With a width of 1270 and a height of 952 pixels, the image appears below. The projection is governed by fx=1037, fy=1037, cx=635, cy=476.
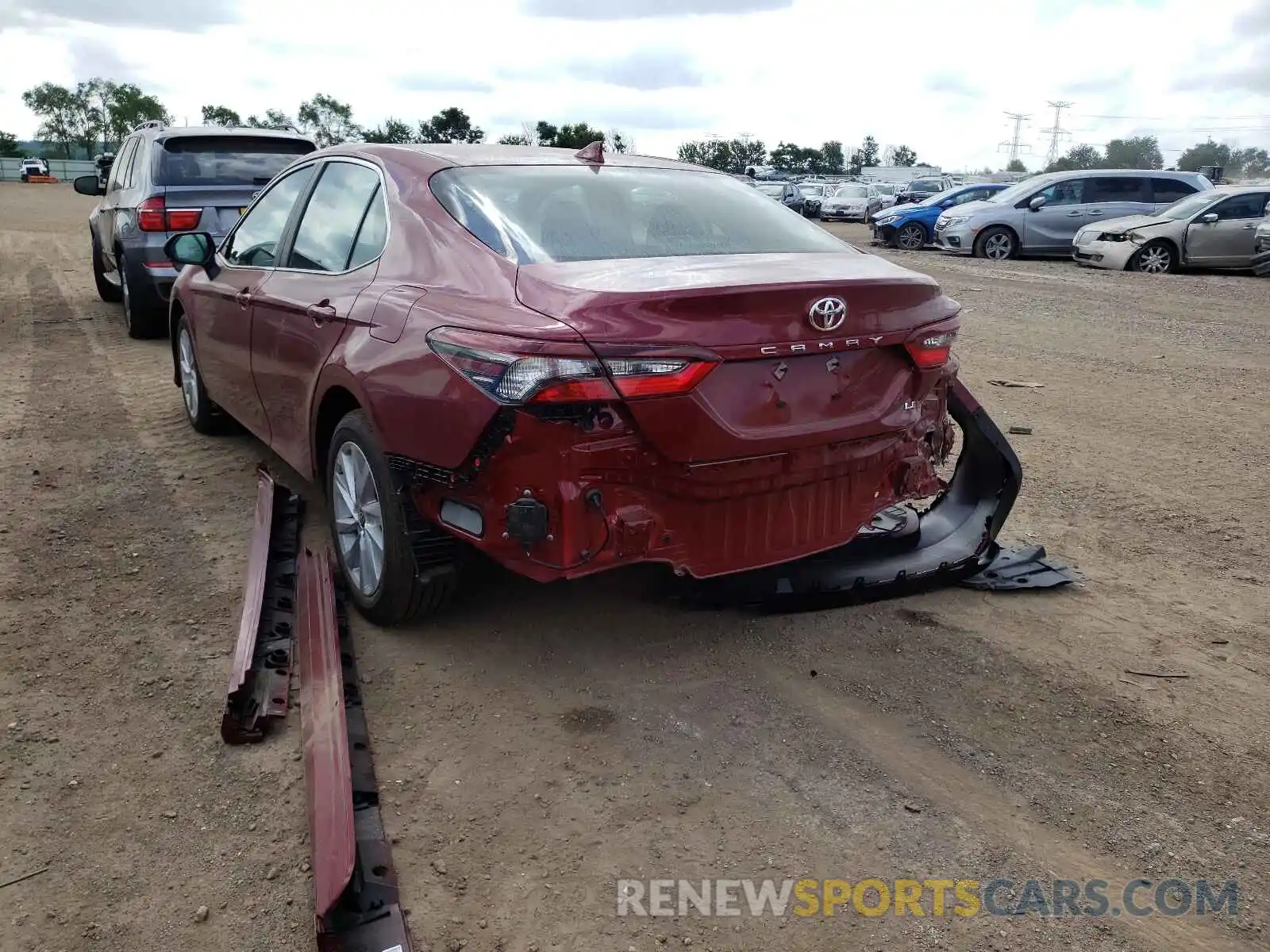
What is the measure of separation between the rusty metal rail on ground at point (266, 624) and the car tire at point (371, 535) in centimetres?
29

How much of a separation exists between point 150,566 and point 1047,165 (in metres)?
115

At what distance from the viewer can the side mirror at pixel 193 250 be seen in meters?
5.24

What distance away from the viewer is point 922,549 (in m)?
4.18

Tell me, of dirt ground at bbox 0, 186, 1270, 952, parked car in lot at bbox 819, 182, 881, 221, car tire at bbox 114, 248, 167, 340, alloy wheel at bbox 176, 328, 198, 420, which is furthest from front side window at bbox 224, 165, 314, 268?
parked car in lot at bbox 819, 182, 881, 221

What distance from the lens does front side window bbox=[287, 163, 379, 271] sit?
3.98 m

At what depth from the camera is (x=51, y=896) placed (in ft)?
8.09

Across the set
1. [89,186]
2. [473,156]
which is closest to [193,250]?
[473,156]

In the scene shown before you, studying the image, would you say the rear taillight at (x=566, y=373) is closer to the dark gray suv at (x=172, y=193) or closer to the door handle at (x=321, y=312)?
the door handle at (x=321, y=312)

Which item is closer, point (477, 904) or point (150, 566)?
point (477, 904)

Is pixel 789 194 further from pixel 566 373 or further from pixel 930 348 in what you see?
pixel 566 373

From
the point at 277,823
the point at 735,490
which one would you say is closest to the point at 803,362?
the point at 735,490

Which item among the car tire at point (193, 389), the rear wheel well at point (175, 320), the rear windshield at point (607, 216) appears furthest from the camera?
the rear wheel well at point (175, 320)

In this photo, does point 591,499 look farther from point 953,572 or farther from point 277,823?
point 953,572

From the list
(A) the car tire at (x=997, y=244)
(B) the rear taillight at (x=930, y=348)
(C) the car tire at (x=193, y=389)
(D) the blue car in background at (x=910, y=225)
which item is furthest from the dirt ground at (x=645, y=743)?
(D) the blue car in background at (x=910, y=225)
